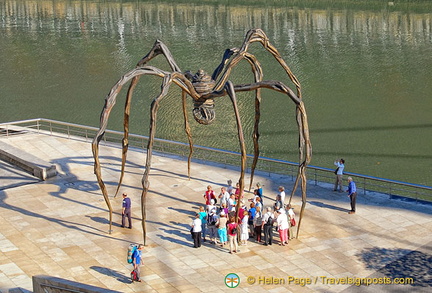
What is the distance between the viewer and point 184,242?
28.2m

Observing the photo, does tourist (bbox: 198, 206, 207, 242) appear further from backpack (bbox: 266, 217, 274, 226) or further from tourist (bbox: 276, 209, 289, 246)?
tourist (bbox: 276, 209, 289, 246)

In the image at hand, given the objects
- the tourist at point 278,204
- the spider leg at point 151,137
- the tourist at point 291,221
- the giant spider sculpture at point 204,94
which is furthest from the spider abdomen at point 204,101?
the tourist at point 291,221

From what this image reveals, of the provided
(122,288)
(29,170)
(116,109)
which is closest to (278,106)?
(116,109)

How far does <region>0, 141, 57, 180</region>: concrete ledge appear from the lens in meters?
34.8

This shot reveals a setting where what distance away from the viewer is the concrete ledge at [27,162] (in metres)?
34.8

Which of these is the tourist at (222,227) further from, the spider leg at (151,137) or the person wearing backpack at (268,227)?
the spider leg at (151,137)

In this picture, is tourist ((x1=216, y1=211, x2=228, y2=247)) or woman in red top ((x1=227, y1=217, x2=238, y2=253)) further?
tourist ((x1=216, y1=211, x2=228, y2=247))

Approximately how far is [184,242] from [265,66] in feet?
129

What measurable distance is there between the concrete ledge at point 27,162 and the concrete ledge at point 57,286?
11.3 meters

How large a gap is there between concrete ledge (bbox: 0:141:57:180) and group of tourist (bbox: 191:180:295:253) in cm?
902

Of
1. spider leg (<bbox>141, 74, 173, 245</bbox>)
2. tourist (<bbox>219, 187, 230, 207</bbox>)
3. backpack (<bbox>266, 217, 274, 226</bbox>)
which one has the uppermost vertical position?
spider leg (<bbox>141, 74, 173, 245</bbox>)

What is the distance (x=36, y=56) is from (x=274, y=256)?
169ft

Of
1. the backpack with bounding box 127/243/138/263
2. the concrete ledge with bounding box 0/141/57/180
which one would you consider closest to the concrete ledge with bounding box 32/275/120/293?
the backpack with bounding box 127/243/138/263

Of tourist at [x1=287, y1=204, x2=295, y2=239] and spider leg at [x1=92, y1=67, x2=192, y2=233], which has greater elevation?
spider leg at [x1=92, y1=67, x2=192, y2=233]
